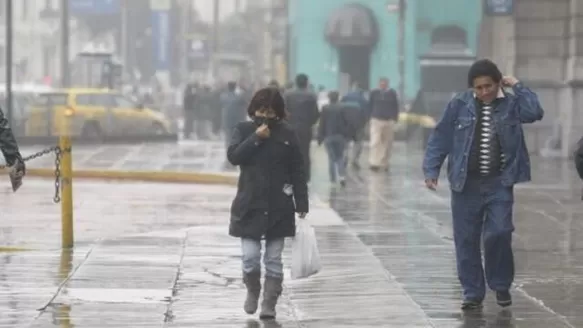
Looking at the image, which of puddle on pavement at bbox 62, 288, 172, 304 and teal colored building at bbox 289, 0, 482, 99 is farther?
teal colored building at bbox 289, 0, 482, 99

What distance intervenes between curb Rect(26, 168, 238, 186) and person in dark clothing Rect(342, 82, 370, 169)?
229cm

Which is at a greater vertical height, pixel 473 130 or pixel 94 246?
pixel 473 130

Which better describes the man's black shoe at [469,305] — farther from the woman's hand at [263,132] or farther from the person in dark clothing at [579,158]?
the woman's hand at [263,132]

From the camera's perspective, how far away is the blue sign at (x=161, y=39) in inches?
3140

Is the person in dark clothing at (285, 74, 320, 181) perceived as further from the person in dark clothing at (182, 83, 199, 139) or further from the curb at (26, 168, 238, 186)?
the person in dark clothing at (182, 83, 199, 139)

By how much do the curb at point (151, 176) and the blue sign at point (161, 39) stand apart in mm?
52071

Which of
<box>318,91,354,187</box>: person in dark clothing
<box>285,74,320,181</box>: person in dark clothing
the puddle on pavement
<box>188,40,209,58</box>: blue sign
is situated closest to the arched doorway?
<box>188,40,209,58</box>: blue sign

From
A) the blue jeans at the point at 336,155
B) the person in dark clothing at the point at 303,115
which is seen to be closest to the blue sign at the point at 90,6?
the blue jeans at the point at 336,155

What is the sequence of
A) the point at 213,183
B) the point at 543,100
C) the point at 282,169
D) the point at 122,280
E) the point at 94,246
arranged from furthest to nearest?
the point at 543,100
the point at 213,183
the point at 94,246
the point at 122,280
the point at 282,169

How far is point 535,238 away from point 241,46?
92.5 m

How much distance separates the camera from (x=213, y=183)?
25.9 m

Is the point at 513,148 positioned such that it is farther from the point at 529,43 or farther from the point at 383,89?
the point at 529,43

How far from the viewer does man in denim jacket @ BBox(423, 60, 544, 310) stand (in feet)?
36.7

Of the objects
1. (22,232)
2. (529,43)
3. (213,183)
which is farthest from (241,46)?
(22,232)
